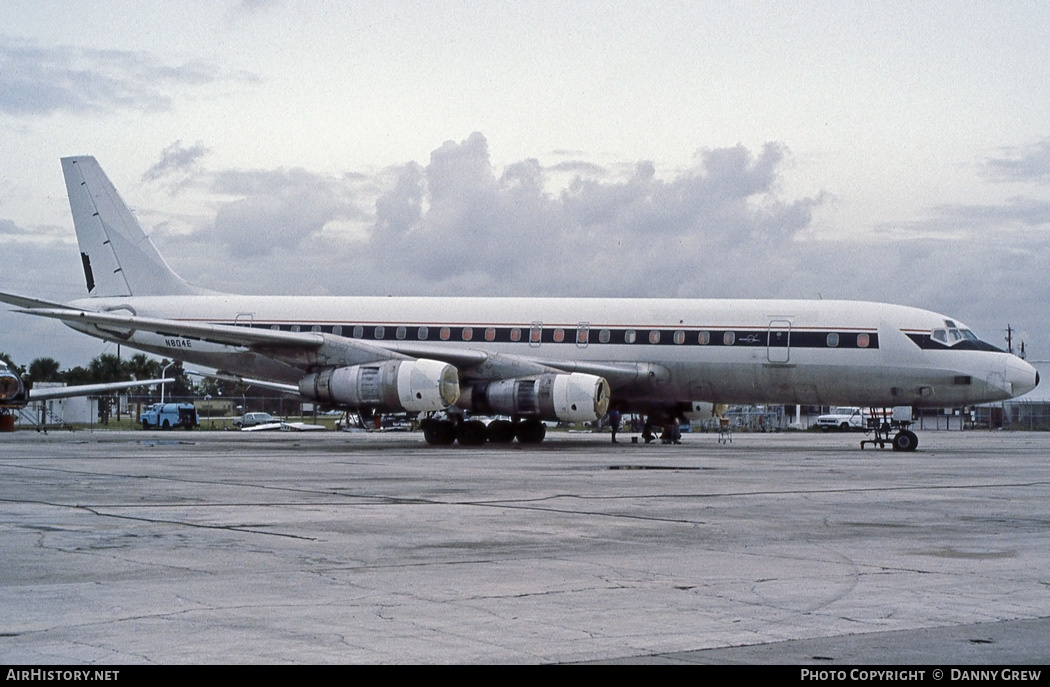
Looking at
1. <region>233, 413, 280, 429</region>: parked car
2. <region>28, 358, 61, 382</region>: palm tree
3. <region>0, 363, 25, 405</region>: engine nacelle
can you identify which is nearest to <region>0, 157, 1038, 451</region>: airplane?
<region>0, 363, 25, 405</region>: engine nacelle

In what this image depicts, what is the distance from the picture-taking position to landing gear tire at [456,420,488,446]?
3195cm

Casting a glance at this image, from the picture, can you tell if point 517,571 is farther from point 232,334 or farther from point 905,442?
point 905,442

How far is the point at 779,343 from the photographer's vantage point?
30.6 m

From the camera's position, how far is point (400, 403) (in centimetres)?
2934

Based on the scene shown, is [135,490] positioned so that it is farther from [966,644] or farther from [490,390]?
[490,390]

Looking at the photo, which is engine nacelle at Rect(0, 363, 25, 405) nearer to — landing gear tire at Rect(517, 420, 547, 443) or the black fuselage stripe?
the black fuselage stripe

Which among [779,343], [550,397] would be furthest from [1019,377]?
[550,397]

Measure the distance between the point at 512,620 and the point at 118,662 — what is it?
2132mm

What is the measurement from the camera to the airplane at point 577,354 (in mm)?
29875

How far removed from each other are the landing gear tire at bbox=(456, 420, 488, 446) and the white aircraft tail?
407 inches

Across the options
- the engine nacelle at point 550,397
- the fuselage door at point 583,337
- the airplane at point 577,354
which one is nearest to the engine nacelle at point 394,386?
the airplane at point 577,354

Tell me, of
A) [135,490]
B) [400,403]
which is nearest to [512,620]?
[135,490]

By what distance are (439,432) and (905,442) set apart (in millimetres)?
11509

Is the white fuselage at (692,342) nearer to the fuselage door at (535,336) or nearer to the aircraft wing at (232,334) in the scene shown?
the fuselage door at (535,336)
